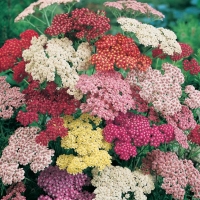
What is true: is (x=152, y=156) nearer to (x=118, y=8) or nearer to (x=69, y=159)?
(x=69, y=159)

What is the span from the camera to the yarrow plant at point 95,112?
2461 millimetres

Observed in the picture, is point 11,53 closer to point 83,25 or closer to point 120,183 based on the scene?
point 83,25

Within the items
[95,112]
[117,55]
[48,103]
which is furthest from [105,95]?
[48,103]

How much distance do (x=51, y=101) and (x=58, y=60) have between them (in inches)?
10.2

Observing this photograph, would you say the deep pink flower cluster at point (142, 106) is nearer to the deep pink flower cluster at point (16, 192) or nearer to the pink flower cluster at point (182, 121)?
the pink flower cluster at point (182, 121)

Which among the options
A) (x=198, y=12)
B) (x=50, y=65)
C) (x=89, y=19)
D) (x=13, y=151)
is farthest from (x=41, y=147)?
(x=198, y=12)

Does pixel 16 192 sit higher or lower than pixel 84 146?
lower

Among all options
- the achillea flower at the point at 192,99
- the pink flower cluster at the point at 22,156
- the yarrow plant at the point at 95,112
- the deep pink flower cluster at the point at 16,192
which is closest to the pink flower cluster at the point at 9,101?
the yarrow plant at the point at 95,112

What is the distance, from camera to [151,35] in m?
2.60

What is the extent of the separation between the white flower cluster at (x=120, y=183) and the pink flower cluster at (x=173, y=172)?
0.31ft

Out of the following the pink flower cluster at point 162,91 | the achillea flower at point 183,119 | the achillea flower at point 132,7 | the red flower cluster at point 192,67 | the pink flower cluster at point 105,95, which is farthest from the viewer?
the red flower cluster at point 192,67

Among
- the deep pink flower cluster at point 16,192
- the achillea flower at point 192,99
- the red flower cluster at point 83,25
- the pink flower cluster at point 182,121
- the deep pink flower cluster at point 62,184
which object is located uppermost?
the red flower cluster at point 83,25

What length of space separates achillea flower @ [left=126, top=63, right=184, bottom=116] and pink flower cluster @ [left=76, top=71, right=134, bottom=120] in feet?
0.35

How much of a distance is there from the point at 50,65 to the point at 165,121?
2.90 ft
